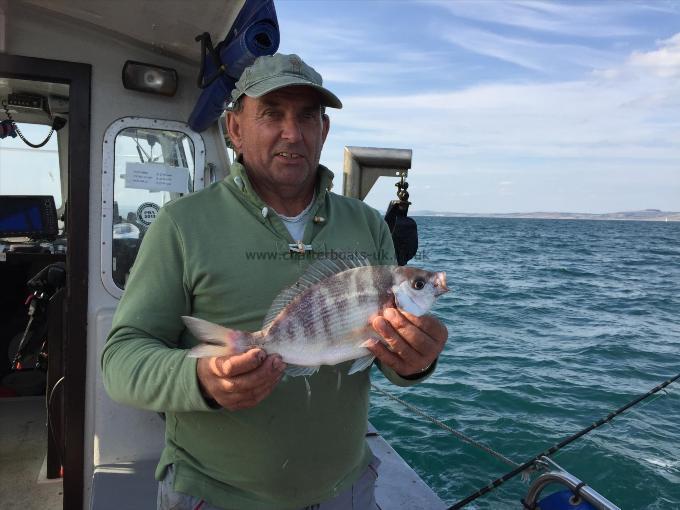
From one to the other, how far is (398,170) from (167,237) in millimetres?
3148

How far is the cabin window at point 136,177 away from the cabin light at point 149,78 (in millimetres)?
250

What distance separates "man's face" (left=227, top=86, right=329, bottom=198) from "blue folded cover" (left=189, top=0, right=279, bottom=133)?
865 mm

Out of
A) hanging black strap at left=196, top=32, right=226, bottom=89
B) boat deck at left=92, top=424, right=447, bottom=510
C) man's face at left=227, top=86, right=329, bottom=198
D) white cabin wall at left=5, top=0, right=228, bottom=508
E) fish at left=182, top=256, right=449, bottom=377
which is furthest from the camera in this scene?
white cabin wall at left=5, top=0, right=228, bottom=508

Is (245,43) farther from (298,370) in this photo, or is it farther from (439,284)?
(298,370)

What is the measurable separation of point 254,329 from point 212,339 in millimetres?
368

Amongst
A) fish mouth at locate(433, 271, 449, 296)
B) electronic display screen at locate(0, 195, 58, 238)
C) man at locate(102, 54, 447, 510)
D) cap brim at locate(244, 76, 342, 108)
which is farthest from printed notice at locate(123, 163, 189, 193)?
electronic display screen at locate(0, 195, 58, 238)

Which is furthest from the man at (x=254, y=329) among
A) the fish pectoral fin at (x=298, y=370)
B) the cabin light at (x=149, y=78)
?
the cabin light at (x=149, y=78)

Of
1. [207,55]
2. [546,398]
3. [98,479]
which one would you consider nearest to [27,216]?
[98,479]

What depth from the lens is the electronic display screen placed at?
21.2 ft

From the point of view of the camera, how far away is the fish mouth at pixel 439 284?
6.25ft

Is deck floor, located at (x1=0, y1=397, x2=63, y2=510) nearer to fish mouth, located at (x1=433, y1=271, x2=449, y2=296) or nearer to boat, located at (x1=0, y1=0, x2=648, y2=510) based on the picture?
boat, located at (x1=0, y1=0, x2=648, y2=510)

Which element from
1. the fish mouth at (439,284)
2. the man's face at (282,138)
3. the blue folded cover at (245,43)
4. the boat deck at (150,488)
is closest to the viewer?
the fish mouth at (439,284)

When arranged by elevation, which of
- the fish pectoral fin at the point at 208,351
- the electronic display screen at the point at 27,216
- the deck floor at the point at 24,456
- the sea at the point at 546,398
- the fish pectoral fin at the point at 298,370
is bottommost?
the sea at the point at 546,398

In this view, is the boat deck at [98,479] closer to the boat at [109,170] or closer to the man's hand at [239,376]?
the boat at [109,170]
